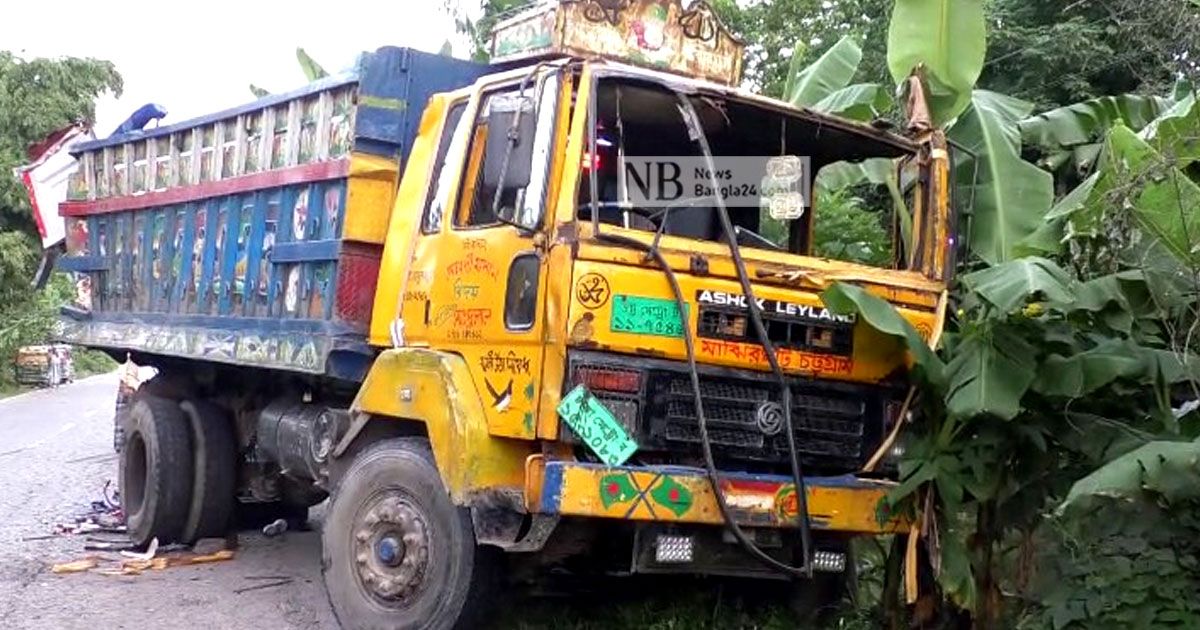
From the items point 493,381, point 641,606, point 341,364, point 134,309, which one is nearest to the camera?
point 493,381

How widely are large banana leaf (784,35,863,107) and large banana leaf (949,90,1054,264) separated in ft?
3.35

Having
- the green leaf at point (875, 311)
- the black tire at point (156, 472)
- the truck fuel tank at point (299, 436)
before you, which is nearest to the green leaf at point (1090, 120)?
the green leaf at point (875, 311)

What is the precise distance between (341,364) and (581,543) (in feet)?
5.57

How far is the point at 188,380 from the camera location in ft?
28.3

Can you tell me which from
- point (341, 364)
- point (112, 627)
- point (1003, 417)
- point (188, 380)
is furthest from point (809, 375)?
point (188, 380)

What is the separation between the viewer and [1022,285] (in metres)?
4.38

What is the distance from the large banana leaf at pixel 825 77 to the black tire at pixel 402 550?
3088 millimetres

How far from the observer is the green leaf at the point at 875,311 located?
4.50m

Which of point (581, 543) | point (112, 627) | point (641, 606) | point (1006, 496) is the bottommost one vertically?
point (112, 627)

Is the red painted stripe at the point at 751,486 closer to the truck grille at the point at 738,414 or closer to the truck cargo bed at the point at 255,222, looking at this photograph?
the truck grille at the point at 738,414

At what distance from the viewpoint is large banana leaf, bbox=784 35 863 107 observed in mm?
6922

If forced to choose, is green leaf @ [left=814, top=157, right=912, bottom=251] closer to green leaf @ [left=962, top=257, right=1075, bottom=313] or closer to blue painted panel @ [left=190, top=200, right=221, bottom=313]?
green leaf @ [left=962, top=257, right=1075, bottom=313]

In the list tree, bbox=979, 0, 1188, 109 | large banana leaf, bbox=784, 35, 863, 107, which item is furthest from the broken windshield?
tree, bbox=979, 0, 1188, 109

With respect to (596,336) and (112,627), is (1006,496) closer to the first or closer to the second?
(596,336)
